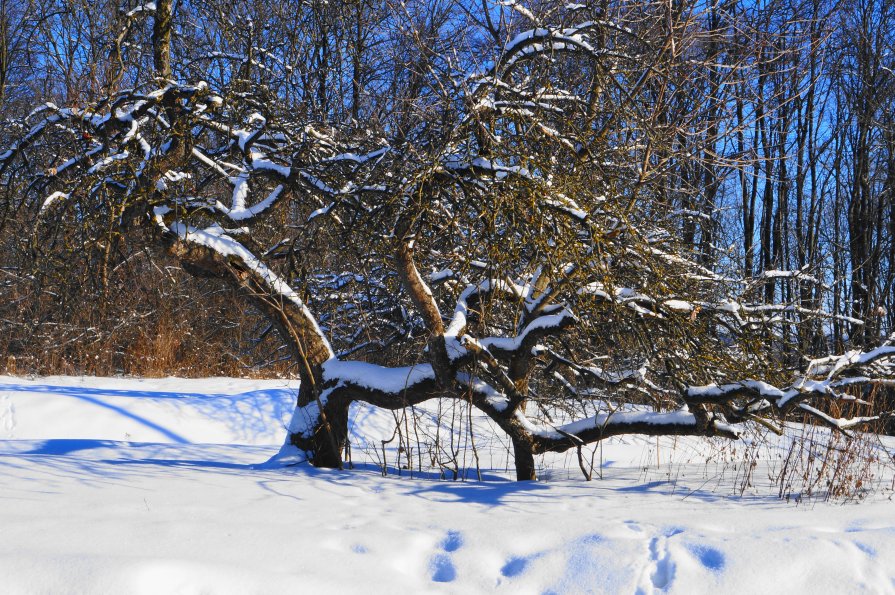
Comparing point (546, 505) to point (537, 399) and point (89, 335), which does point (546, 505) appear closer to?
point (537, 399)

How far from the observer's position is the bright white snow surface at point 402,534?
318cm

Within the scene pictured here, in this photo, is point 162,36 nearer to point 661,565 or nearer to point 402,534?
point 402,534

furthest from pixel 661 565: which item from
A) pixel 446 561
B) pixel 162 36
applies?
pixel 162 36

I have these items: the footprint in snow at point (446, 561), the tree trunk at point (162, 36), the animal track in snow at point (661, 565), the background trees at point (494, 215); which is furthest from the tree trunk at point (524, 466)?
the tree trunk at point (162, 36)

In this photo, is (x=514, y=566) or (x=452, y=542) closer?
(x=514, y=566)

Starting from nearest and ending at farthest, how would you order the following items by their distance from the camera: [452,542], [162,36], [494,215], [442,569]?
[442,569] → [452,542] → [494,215] → [162,36]

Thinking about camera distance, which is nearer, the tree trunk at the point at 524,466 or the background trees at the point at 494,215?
the background trees at the point at 494,215

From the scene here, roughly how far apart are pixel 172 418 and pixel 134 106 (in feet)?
14.5

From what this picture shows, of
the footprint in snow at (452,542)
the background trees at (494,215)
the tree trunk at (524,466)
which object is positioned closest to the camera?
the footprint in snow at (452,542)

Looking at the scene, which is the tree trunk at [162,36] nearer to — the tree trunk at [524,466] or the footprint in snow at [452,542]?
the tree trunk at [524,466]

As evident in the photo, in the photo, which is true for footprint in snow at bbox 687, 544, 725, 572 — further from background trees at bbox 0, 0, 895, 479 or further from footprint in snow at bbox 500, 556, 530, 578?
background trees at bbox 0, 0, 895, 479

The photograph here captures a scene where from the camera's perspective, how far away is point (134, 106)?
5.88 metres

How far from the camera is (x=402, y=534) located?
381cm

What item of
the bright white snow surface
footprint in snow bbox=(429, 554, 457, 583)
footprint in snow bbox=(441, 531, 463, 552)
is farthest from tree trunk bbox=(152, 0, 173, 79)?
footprint in snow bbox=(429, 554, 457, 583)
